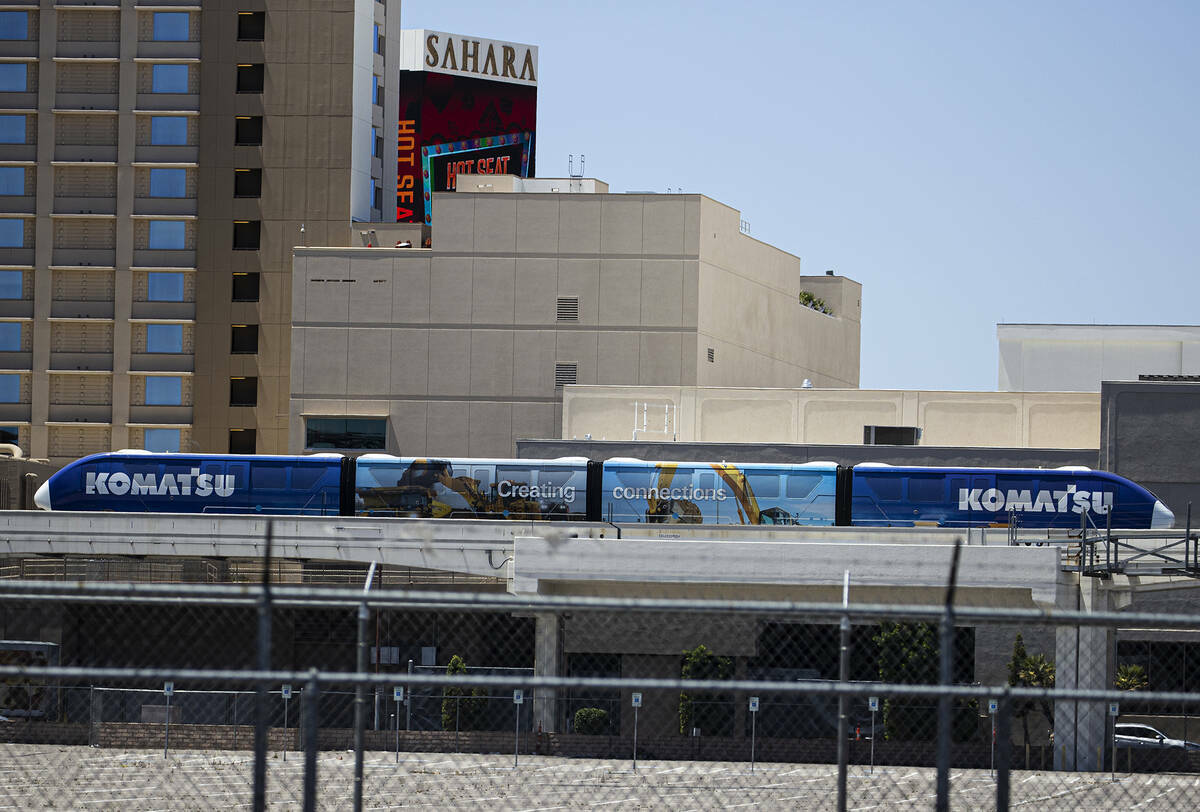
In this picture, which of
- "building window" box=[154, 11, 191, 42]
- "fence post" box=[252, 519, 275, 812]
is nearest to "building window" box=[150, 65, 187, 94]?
"building window" box=[154, 11, 191, 42]

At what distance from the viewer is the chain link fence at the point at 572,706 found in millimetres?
11211

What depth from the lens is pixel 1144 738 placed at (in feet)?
111

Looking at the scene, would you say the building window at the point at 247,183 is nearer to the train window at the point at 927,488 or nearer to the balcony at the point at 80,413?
the balcony at the point at 80,413

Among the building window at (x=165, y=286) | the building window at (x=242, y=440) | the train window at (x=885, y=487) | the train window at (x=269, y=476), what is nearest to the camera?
the train window at (x=885, y=487)

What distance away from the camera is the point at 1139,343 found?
79125 millimetres

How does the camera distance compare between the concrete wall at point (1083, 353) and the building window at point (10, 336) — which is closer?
the concrete wall at point (1083, 353)

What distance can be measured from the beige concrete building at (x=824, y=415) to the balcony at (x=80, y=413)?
103 feet

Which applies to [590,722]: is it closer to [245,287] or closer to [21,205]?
[245,287]

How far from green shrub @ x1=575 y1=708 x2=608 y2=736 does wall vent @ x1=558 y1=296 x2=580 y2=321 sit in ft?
160

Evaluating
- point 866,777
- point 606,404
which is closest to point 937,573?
point 866,777

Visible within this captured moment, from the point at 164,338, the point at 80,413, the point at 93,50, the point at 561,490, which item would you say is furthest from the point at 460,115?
the point at 561,490

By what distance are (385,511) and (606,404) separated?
18.1m

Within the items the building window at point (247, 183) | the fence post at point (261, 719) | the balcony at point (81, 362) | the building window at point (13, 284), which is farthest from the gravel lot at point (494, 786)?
the building window at point (13, 284)

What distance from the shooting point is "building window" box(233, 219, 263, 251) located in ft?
284
